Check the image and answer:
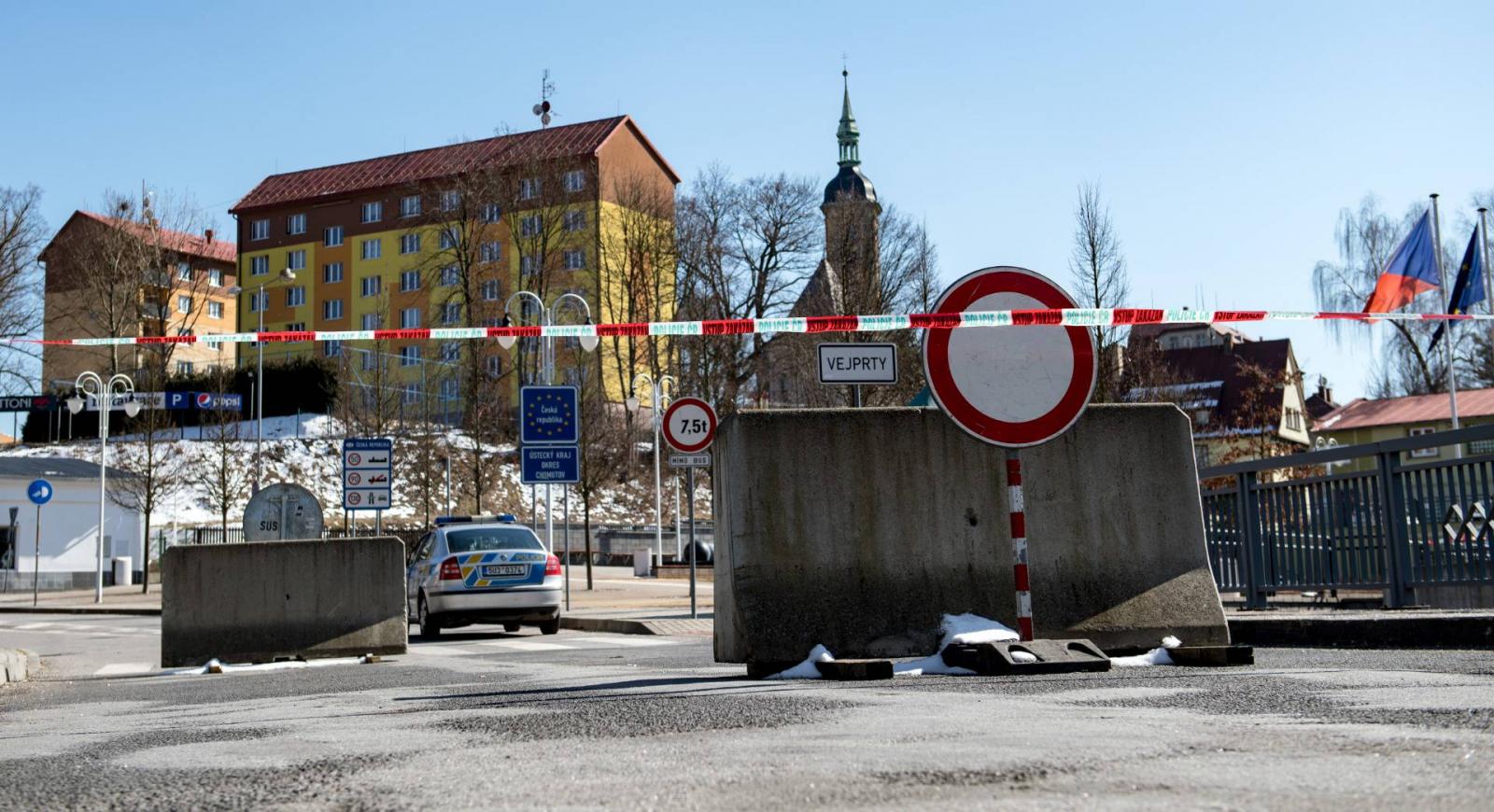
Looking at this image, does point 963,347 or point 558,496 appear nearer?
point 963,347

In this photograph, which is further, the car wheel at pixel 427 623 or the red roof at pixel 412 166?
the red roof at pixel 412 166

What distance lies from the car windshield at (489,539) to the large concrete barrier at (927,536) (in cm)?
1067

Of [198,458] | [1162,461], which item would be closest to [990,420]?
[1162,461]

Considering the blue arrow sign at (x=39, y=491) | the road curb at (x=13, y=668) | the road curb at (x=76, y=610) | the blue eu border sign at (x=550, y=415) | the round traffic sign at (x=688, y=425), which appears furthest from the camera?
the blue arrow sign at (x=39, y=491)

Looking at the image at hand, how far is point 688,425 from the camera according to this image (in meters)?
19.5

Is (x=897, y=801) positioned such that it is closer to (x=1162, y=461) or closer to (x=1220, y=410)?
(x=1162, y=461)

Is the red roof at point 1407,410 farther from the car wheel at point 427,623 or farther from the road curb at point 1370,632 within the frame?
the road curb at point 1370,632

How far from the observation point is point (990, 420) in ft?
25.3

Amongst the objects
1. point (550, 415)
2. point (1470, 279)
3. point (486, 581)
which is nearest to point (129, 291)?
point (550, 415)

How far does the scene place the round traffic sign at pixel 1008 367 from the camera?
25.1ft

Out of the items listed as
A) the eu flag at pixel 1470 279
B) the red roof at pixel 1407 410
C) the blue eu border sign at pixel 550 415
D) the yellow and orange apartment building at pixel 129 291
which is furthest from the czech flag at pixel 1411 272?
the red roof at pixel 1407 410

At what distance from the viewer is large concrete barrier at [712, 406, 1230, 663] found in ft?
27.0

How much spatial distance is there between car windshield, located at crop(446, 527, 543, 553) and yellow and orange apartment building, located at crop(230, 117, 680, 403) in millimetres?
38981

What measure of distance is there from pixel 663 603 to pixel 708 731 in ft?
66.6
